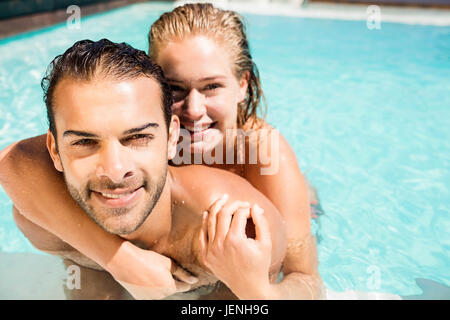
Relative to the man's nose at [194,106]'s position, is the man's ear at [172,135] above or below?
below

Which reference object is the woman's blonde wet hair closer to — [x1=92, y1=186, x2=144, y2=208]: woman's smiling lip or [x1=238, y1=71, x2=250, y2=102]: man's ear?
[x1=238, y1=71, x2=250, y2=102]: man's ear

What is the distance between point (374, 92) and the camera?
6371 millimetres

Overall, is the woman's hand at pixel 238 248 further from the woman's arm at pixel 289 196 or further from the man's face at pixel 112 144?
the woman's arm at pixel 289 196

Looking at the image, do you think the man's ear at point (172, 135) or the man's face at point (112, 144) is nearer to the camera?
the man's face at point (112, 144)

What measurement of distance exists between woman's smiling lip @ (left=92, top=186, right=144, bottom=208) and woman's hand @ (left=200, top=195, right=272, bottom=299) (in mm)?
Result: 309

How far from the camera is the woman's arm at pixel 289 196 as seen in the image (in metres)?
2.59

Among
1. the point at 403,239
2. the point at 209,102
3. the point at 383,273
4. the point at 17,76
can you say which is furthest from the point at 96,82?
the point at 17,76

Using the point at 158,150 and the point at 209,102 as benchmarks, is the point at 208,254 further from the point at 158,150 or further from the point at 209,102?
the point at 209,102

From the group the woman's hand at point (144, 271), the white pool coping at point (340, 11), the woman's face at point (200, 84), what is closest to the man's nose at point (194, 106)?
the woman's face at point (200, 84)

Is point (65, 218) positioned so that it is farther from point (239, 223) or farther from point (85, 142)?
point (239, 223)

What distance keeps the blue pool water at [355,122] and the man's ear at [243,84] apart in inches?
51.8

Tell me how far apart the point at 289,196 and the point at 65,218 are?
3.96ft

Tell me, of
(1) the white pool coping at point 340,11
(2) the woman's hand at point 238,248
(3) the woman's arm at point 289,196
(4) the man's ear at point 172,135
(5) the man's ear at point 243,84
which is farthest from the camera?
(1) the white pool coping at point 340,11
